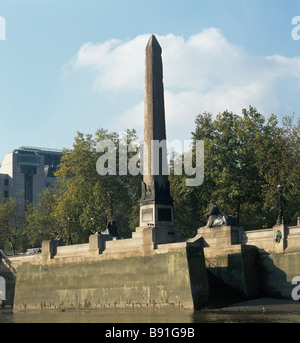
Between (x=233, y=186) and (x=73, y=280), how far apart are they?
2100 centimetres

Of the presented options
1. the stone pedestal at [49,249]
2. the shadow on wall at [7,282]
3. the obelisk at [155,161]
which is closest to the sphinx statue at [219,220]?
the obelisk at [155,161]

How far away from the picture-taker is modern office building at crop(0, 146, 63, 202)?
6560 inches

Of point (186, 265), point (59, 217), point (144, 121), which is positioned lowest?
point (186, 265)

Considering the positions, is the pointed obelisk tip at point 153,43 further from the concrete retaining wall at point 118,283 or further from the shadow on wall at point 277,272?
the shadow on wall at point 277,272

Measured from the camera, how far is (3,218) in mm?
96750

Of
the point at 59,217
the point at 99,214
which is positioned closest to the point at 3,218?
the point at 59,217

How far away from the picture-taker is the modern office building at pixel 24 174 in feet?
547

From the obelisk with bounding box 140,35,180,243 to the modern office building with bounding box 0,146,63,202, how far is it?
4302 inches

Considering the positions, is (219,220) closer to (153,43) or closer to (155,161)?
(155,161)

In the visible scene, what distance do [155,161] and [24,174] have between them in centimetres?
11526

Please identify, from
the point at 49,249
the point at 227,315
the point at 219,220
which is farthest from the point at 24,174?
the point at 227,315

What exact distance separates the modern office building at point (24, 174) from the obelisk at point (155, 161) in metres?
109

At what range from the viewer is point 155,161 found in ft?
189
